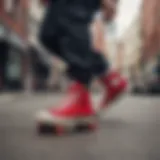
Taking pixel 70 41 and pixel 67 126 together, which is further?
pixel 67 126

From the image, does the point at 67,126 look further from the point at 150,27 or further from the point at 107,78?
the point at 150,27

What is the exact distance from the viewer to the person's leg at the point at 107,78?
485 mm

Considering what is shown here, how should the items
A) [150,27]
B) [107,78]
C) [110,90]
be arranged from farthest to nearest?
[110,90]
[107,78]
[150,27]

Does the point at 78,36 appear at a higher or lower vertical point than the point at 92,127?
higher

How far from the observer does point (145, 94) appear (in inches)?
18.0

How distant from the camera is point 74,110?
2.15 ft

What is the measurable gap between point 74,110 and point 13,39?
0.69 ft

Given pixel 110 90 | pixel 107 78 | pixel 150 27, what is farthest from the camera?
pixel 110 90

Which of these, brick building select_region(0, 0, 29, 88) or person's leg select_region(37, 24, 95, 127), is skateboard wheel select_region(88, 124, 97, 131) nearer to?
person's leg select_region(37, 24, 95, 127)

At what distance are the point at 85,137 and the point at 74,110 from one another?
75 millimetres

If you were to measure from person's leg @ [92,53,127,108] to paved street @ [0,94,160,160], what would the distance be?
0.02 m

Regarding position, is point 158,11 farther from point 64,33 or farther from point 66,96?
point 66,96

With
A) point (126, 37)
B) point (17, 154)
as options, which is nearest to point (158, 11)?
point (126, 37)

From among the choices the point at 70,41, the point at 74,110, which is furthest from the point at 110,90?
the point at 70,41
